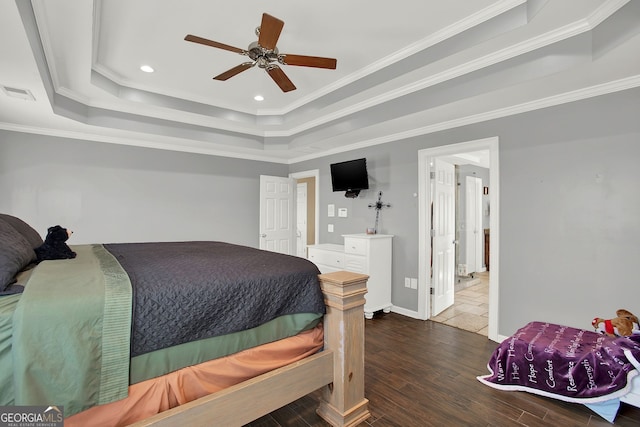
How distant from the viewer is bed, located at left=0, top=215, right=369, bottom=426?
958 mm

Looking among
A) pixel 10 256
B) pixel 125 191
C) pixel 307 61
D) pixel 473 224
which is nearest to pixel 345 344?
pixel 10 256

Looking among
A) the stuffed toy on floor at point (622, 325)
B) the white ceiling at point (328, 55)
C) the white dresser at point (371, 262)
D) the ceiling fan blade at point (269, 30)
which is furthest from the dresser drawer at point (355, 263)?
the ceiling fan blade at point (269, 30)

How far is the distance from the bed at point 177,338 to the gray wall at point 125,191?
2.75m

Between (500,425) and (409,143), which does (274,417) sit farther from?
(409,143)

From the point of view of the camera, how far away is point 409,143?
374cm

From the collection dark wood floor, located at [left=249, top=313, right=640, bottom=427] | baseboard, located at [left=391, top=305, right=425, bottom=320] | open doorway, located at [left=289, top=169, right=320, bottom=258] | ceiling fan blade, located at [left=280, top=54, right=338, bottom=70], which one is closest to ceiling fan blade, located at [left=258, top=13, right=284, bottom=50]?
ceiling fan blade, located at [left=280, top=54, right=338, bottom=70]

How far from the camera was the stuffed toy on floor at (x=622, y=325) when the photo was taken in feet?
6.73

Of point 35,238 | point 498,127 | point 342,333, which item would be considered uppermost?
point 498,127

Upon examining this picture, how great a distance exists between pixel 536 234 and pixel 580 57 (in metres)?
1.45

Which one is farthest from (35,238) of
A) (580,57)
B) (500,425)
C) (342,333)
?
(580,57)

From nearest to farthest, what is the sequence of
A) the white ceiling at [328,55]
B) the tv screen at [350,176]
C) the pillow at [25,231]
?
the pillow at [25,231], the white ceiling at [328,55], the tv screen at [350,176]

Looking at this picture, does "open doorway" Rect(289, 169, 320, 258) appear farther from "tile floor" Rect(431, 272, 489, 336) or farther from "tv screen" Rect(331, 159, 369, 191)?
"tile floor" Rect(431, 272, 489, 336)
